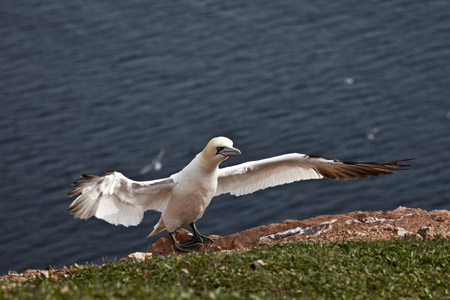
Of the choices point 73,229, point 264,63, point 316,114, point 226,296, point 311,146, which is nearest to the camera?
point 226,296

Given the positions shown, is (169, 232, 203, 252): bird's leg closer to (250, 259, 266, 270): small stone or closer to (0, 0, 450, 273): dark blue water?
(250, 259, 266, 270): small stone

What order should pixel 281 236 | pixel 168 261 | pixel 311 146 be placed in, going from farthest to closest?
pixel 311 146, pixel 281 236, pixel 168 261

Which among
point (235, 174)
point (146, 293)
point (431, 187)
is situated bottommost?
point (431, 187)

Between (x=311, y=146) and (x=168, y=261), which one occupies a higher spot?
(x=168, y=261)

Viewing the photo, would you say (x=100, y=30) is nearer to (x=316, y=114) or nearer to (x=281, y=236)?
(x=316, y=114)

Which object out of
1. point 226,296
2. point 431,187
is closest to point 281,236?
point 226,296

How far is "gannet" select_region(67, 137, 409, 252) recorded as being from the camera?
468 inches

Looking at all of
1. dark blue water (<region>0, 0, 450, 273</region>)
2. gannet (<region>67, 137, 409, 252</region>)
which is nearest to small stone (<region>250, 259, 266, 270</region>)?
gannet (<region>67, 137, 409, 252</region>)

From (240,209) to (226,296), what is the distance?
1142cm

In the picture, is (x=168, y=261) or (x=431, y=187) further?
(x=431, y=187)

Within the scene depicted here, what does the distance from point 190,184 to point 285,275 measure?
3734 millimetres

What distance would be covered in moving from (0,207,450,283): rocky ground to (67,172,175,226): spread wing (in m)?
0.80

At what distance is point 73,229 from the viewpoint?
1881 centimetres

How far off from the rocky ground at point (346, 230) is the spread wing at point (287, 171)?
2.58ft
